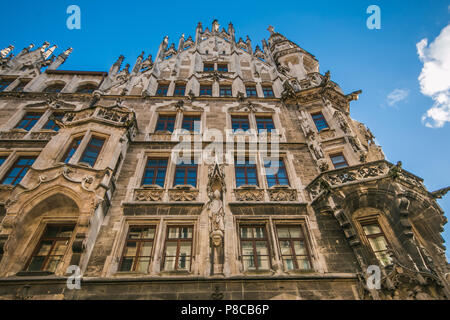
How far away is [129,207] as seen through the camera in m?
10.5

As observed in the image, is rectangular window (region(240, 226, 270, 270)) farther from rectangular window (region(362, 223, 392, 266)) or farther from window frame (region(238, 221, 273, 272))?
rectangular window (region(362, 223, 392, 266))

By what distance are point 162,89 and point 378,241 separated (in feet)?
49.3

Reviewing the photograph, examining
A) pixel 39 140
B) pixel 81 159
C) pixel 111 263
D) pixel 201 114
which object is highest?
pixel 201 114

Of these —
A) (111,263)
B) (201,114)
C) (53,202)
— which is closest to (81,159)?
(53,202)

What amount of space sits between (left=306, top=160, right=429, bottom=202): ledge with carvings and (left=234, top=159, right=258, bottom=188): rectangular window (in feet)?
9.27

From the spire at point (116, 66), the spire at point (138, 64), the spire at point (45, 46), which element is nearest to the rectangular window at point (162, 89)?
the spire at point (138, 64)

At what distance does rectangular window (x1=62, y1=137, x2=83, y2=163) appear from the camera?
446 inches

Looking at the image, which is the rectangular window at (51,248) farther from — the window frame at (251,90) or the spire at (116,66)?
the spire at (116,66)

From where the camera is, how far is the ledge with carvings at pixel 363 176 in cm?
981

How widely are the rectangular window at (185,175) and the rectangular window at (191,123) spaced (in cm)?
289

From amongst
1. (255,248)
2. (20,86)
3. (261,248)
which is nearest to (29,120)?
(20,86)

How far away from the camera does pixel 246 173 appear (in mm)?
12422
